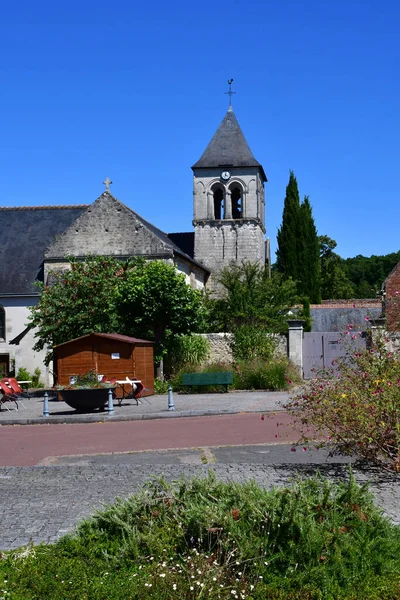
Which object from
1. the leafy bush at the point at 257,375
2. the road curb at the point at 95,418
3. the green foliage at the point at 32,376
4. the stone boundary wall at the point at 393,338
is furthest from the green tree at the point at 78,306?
the stone boundary wall at the point at 393,338

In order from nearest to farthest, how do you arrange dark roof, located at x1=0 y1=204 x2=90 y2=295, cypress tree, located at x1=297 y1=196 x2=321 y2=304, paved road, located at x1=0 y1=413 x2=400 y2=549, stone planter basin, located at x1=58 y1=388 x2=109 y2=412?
paved road, located at x1=0 y1=413 x2=400 y2=549 → stone planter basin, located at x1=58 y1=388 x2=109 y2=412 → dark roof, located at x1=0 y1=204 x2=90 y2=295 → cypress tree, located at x1=297 y1=196 x2=321 y2=304

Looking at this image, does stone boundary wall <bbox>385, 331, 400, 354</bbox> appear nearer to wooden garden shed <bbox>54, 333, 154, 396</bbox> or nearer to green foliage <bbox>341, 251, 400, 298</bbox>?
wooden garden shed <bbox>54, 333, 154, 396</bbox>

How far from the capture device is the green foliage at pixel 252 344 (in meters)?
26.4

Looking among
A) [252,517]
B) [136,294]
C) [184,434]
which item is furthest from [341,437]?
[136,294]

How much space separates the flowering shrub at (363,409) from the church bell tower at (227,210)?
34403 millimetres

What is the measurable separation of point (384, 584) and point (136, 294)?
22.0m

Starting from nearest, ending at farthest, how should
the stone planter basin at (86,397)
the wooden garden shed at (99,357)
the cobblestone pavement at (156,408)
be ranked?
the cobblestone pavement at (156,408)
the stone planter basin at (86,397)
the wooden garden shed at (99,357)

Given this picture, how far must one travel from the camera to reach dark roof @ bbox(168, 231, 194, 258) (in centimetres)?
4439

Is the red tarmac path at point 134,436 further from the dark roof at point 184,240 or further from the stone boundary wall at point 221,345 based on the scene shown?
the dark roof at point 184,240

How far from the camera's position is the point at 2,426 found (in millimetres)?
16016

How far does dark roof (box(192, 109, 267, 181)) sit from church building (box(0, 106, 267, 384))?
0.20ft

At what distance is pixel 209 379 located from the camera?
23.1 m

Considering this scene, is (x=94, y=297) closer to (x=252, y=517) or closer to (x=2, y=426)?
(x=2, y=426)

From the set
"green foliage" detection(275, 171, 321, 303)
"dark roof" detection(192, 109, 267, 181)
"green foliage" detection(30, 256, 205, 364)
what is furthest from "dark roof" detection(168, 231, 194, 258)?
"green foliage" detection(30, 256, 205, 364)
